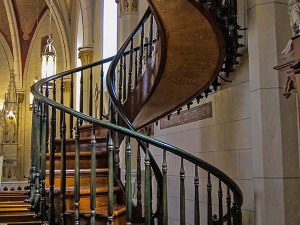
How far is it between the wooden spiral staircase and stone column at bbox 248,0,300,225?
23cm

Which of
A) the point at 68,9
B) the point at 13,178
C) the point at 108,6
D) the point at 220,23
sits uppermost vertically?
the point at 68,9

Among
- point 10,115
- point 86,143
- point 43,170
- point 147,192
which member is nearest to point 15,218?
point 86,143

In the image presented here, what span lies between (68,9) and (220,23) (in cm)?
911

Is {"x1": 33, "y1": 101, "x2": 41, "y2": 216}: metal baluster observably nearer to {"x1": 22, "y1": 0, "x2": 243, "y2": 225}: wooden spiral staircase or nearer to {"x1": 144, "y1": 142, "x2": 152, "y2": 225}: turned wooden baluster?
{"x1": 22, "y1": 0, "x2": 243, "y2": 225}: wooden spiral staircase

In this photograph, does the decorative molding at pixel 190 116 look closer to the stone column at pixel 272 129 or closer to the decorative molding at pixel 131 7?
the stone column at pixel 272 129

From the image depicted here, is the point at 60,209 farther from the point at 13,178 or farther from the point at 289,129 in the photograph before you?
the point at 13,178

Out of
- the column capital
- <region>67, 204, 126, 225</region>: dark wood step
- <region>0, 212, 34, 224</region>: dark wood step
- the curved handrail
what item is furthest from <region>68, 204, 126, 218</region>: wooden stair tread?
the column capital

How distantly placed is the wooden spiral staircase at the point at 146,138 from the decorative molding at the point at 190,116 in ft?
0.88

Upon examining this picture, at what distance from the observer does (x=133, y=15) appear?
659 centimetres

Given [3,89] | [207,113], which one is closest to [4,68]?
[3,89]

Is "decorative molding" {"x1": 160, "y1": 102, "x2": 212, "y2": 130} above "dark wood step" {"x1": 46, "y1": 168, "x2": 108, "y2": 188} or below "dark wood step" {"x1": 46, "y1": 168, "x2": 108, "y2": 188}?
above

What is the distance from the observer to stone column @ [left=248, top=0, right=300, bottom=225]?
124 inches

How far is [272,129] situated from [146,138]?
3.43ft

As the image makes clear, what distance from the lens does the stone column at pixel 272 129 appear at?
3.15 m
